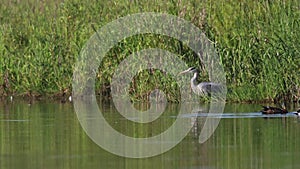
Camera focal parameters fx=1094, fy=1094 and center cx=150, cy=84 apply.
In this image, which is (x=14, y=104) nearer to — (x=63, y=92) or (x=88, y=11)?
(x=63, y=92)

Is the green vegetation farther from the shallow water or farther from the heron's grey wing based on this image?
the shallow water

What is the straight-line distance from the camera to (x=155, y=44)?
17.7 metres

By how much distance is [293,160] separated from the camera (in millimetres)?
10641

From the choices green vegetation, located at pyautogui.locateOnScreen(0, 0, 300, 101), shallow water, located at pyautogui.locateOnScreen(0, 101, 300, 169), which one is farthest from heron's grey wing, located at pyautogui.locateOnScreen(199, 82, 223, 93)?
shallow water, located at pyautogui.locateOnScreen(0, 101, 300, 169)

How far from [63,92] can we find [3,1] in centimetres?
388

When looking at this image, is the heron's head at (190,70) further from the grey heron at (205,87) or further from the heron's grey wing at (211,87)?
the heron's grey wing at (211,87)

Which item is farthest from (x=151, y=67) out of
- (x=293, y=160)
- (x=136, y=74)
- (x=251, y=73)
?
(x=293, y=160)

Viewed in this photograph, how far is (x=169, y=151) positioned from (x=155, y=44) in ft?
20.1

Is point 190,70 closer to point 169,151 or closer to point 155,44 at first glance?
point 155,44

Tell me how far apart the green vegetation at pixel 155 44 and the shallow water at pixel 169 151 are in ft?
2.19

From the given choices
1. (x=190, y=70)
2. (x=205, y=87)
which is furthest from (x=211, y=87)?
(x=190, y=70)

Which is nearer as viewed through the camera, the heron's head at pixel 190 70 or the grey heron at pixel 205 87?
the grey heron at pixel 205 87

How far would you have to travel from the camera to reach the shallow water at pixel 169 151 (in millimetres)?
10773

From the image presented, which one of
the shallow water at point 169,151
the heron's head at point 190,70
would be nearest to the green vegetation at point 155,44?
the heron's head at point 190,70
